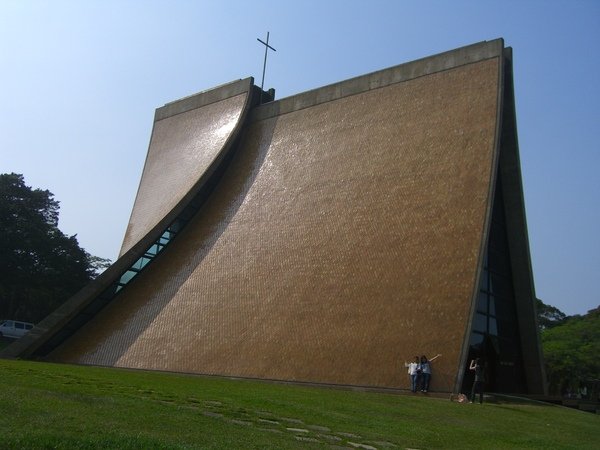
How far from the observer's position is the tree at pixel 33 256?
28.9 m

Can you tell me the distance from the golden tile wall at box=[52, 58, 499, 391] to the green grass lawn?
260cm

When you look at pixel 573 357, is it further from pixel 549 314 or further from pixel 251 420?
pixel 251 420

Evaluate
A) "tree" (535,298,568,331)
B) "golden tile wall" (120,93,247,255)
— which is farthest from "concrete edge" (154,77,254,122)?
"tree" (535,298,568,331)

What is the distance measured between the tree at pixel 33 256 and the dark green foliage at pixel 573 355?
73.1ft

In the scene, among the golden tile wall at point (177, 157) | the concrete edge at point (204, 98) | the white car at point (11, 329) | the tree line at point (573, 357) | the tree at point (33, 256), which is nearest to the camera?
the golden tile wall at point (177, 157)

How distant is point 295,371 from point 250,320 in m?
2.09

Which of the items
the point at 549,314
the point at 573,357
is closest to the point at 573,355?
the point at 573,357

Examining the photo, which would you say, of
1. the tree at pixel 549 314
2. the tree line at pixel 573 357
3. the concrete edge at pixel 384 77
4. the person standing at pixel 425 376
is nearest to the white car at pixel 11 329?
the concrete edge at pixel 384 77

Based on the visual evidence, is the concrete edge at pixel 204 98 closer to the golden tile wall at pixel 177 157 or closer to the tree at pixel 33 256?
the golden tile wall at pixel 177 157

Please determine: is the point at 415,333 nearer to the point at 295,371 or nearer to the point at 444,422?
the point at 295,371

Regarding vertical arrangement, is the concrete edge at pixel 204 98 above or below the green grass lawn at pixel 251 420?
above

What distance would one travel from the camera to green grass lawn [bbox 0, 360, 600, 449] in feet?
15.3

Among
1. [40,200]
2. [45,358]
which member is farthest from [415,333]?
[40,200]

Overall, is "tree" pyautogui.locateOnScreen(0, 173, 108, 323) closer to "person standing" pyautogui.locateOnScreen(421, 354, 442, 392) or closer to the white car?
the white car
